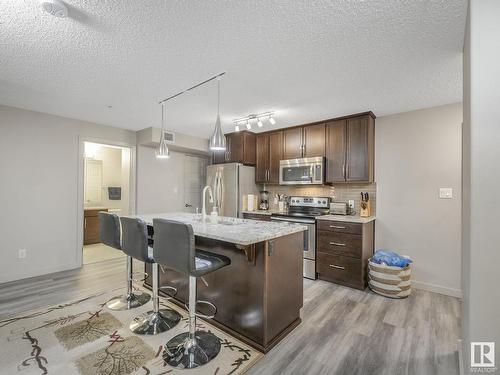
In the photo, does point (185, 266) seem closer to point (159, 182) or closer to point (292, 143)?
point (292, 143)

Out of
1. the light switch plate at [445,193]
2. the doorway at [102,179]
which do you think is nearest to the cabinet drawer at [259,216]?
the light switch plate at [445,193]

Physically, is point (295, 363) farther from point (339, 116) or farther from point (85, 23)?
point (339, 116)

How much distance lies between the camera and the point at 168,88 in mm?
2746

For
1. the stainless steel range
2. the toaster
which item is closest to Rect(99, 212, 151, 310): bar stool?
the stainless steel range

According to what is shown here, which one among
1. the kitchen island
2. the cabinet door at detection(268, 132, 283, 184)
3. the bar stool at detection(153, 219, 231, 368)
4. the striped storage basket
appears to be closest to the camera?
the bar stool at detection(153, 219, 231, 368)

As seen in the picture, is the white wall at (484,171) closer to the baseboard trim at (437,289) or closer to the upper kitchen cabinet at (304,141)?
the baseboard trim at (437,289)

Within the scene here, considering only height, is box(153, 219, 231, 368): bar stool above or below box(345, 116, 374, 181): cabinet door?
below

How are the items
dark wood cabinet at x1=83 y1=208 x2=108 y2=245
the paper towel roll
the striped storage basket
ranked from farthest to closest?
dark wood cabinet at x1=83 y1=208 x2=108 y2=245 < the paper towel roll < the striped storage basket

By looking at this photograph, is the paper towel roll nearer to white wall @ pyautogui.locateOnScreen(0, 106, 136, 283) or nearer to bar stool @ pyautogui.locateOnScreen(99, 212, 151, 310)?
bar stool @ pyautogui.locateOnScreen(99, 212, 151, 310)

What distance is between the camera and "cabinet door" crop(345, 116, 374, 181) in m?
3.48

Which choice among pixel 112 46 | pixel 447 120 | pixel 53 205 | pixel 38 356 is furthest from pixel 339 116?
pixel 53 205

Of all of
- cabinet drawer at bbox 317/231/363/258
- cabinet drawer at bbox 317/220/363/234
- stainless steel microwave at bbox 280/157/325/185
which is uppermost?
stainless steel microwave at bbox 280/157/325/185

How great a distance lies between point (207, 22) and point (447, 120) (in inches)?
126

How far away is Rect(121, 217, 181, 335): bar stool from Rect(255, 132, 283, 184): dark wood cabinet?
2.81m
